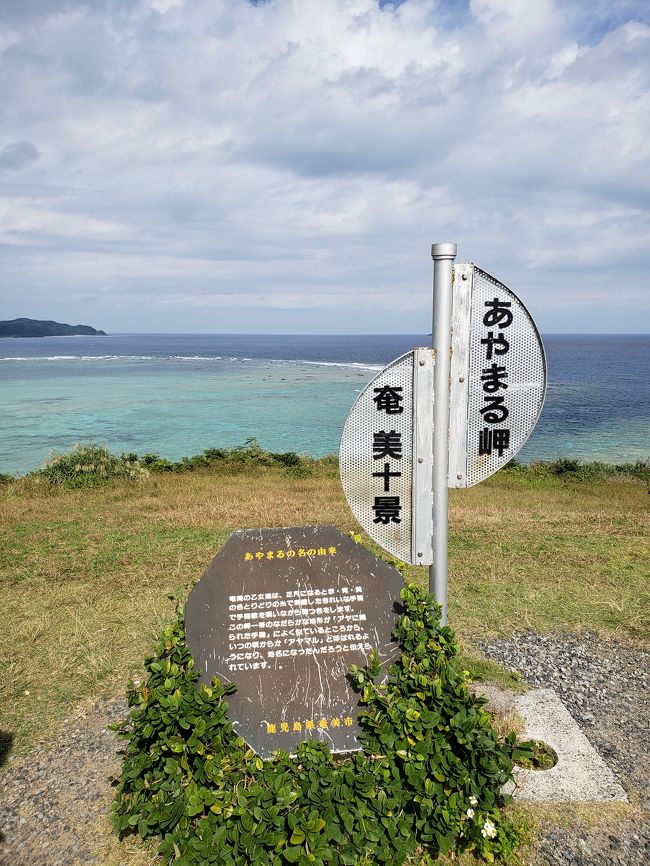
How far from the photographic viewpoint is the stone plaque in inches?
147

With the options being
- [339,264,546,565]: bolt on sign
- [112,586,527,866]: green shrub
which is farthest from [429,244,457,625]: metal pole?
[112,586,527,866]: green shrub

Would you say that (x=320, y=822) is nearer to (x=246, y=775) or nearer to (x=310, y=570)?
(x=246, y=775)

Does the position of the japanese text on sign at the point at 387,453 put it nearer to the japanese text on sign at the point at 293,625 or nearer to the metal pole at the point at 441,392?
the metal pole at the point at 441,392

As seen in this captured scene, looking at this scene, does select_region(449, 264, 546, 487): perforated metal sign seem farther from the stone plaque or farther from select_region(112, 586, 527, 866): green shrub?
select_region(112, 586, 527, 866): green shrub

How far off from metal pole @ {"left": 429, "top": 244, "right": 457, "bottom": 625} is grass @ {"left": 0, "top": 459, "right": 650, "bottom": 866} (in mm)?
2064

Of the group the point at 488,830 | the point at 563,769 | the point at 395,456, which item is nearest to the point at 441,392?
the point at 395,456

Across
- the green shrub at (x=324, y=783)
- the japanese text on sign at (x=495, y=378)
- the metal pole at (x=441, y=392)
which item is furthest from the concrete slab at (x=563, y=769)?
the japanese text on sign at (x=495, y=378)

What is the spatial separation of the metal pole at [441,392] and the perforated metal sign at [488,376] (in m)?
0.06

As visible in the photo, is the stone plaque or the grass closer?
the stone plaque

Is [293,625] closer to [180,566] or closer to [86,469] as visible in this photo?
[180,566]

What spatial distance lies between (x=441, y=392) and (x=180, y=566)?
554 cm

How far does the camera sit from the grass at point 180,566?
5.75m

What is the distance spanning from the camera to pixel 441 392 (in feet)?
13.1

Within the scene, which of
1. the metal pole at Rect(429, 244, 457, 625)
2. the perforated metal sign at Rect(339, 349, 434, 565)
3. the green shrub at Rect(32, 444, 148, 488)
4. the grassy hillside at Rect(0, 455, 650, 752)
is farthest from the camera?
the green shrub at Rect(32, 444, 148, 488)
